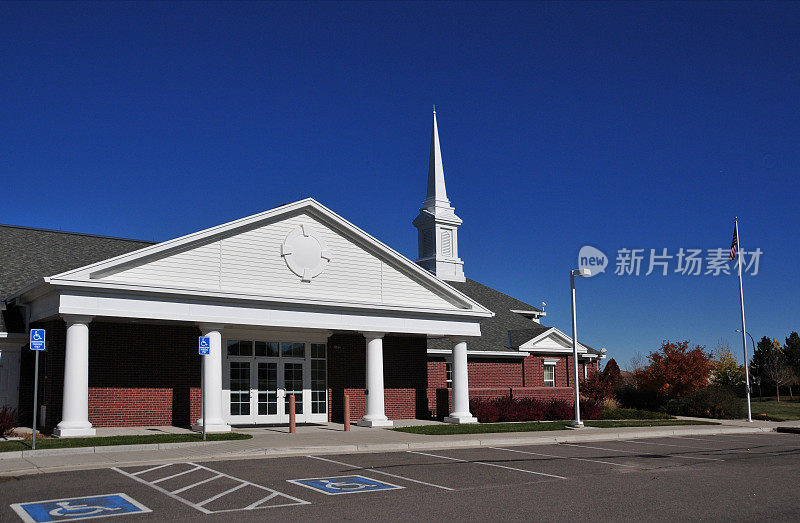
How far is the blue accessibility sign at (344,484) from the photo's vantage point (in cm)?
1213

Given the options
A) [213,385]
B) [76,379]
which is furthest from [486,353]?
[76,379]

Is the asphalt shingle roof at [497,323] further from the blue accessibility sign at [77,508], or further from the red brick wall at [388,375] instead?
the blue accessibility sign at [77,508]

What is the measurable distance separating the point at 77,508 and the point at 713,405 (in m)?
29.4

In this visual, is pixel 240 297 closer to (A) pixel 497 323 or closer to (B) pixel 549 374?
(A) pixel 497 323

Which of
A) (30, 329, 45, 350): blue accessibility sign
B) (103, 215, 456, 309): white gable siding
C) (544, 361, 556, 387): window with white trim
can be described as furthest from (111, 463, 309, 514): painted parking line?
(544, 361, 556, 387): window with white trim

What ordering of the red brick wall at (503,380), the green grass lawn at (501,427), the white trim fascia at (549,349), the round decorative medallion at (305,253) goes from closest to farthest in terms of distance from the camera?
the green grass lawn at (501,427)
the round decorative medallion at (305,253)
the red brick wall at (503,380)
the white trim fascia at (549,349)

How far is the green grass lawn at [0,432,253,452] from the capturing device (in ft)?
55.0

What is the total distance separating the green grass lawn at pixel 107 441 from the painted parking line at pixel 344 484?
5.98m

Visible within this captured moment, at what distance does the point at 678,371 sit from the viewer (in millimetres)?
35031

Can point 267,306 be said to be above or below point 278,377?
above

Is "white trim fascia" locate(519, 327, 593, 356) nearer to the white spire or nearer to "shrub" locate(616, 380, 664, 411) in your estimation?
"shrub" locate(616, 380, 664, 411)

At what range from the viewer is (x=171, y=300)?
828 inches

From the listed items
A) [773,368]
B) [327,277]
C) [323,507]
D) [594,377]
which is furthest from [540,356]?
[773,368]

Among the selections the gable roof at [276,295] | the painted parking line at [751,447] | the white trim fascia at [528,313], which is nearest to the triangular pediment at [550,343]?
the white trim fascia at [528,313]
